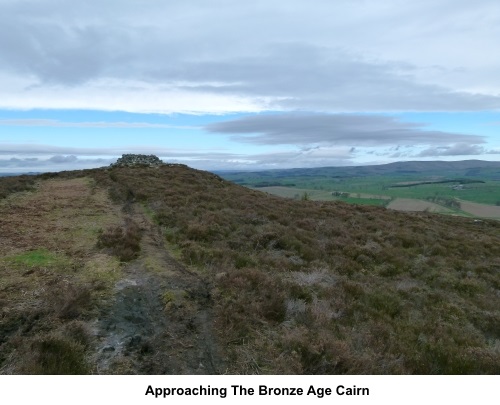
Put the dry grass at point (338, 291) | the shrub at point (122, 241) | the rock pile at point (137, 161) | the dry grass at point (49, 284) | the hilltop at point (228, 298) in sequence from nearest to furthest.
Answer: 1. the dry grass at point (49, 284)
2. the hilltop at point (228, 298)
3. the dry grass at point (338, 291)
4. the shrub at point (122, 241)
5. the rock pile at point (137, 161)

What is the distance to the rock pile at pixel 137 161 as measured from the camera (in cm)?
4097

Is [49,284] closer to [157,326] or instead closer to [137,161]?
[157,326]

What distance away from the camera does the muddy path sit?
20.0 ft

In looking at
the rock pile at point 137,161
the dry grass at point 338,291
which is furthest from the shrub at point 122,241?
the rock pile at point 137,161

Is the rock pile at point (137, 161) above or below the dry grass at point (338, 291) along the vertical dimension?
above

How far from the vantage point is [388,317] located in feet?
28.7

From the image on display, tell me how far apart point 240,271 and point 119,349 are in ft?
13.8

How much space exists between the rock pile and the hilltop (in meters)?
23.5

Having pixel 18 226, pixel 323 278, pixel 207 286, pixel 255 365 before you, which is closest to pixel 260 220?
pixel 323 278

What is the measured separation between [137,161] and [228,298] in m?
37.6

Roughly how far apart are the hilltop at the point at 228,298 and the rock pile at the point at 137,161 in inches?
926

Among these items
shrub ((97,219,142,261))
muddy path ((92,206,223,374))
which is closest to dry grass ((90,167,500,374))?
muddy path ((92,206,223,374))

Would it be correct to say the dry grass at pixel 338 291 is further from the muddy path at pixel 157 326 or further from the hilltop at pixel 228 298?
the muddy path at pixel 157 326
